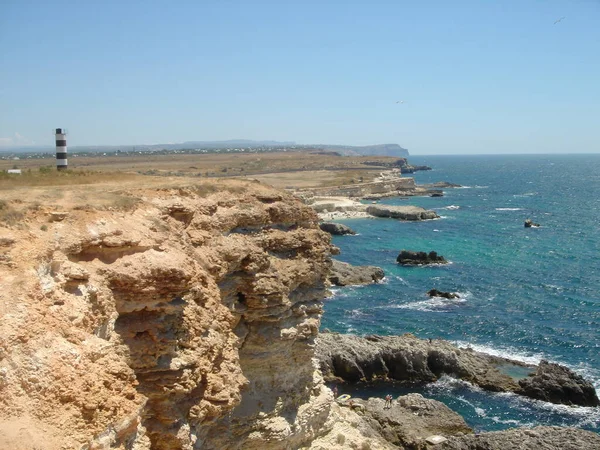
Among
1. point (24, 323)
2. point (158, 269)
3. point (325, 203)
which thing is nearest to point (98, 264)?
point (158, 269)

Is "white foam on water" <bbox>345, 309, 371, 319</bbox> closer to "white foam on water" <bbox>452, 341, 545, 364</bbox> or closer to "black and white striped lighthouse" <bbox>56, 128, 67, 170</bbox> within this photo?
"white foam on water" <bbox>452, 341, 545, 364</bbox>

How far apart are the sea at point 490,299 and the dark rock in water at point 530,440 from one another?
4.18 metres

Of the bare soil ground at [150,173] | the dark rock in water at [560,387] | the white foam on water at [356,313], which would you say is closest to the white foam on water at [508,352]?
the dark rock in water at [560,387]

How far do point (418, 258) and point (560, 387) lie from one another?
34.0 metres

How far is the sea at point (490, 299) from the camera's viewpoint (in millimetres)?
34625

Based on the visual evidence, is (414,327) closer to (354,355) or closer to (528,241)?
(354,355)

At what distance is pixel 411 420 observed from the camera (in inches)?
1152

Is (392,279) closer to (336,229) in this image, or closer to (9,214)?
(336,229)

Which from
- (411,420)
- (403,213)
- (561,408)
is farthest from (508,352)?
(403,213)

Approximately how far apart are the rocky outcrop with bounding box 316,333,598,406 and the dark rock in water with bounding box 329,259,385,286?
64.1ft

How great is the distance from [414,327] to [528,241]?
42.3 meters

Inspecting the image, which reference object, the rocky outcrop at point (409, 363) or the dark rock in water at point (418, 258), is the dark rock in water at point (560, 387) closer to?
the rocky outcrop at point (409, 363)

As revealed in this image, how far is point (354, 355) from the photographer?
3700 cm

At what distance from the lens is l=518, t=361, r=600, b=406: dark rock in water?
33125 millimetres
